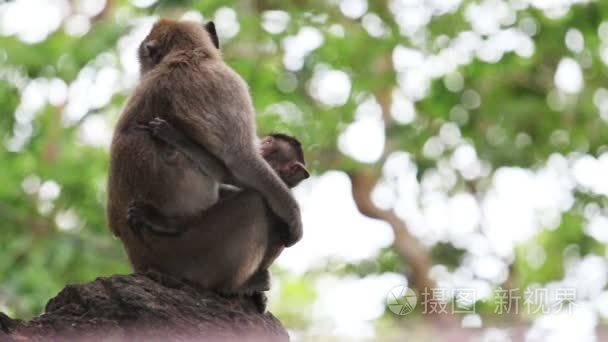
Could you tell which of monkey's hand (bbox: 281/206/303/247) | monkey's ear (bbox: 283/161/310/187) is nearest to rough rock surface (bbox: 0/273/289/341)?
monkey's hand (bbox: 281/206/303/247)

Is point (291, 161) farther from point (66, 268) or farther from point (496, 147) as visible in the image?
point (496, 147)

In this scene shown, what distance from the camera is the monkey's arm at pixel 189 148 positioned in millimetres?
4594

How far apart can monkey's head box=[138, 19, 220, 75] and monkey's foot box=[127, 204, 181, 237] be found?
881mm

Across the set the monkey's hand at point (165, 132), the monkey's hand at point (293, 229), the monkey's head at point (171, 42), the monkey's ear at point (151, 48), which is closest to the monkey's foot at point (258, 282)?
the monkey's hand at point (293, 229)

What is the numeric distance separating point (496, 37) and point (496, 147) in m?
1.03

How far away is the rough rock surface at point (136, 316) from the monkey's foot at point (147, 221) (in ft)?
0.92

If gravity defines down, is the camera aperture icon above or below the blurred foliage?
below

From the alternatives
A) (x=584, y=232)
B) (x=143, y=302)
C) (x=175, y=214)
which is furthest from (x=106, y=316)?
(x=584, y=232)

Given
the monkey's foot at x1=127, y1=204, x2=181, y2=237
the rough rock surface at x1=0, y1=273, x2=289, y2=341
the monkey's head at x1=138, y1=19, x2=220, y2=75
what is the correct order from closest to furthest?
the rough rock surface at x1=0, y1=273, x2=289, y2=341, the monkey's foot at x1=127, y1=204, x2=181, y2=237, the monkey's head at x1=138, y1=19, x2=220, y2=75

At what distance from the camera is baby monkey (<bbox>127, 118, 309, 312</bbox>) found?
15.0 ft

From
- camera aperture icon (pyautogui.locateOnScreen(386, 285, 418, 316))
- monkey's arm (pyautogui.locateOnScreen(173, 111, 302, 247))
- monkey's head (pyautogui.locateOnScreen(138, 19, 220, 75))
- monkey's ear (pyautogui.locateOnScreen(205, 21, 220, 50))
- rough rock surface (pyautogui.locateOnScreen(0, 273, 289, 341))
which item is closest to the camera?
rough rock surface (pyautogui.locateOnScreen(0, 273, 289, 341))

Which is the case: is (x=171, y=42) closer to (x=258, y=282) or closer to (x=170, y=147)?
(x=170, y=147)

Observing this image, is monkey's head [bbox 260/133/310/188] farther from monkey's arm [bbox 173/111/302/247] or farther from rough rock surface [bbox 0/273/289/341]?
rough rock surface [bbox 0/273/289/341]

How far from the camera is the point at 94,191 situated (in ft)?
31.5
